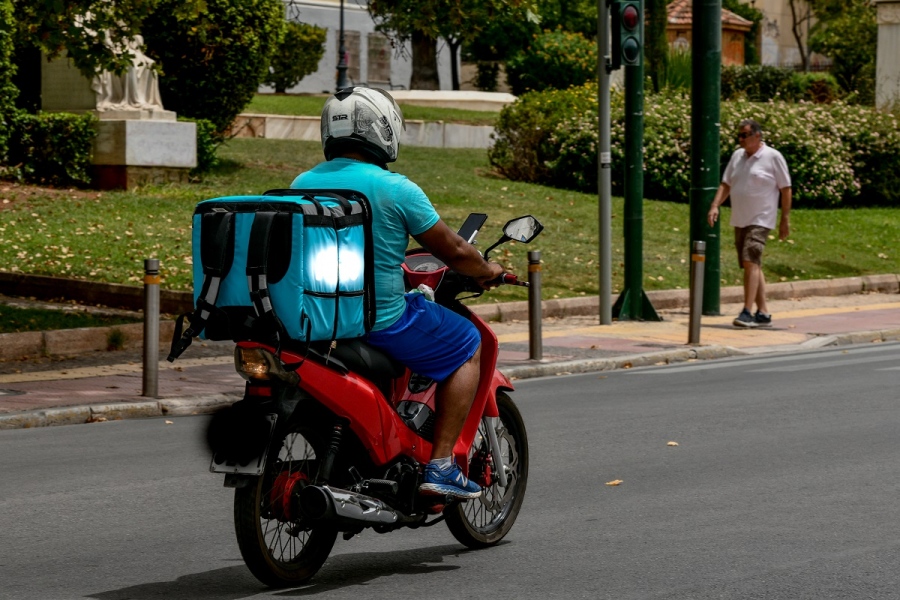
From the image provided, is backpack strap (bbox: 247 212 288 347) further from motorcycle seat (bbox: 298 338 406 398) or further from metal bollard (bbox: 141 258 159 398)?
metal bollard (bbox: 141 258 159 398)

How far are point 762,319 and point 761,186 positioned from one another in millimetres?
1333

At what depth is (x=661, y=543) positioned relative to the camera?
622cm

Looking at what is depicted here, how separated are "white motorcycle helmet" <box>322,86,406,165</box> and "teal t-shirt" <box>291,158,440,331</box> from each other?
0.28 ft

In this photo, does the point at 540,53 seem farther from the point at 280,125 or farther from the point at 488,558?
the point at 488,558

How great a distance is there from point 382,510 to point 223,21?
1860 centimetres

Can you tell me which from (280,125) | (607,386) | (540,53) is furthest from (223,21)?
(540,53)

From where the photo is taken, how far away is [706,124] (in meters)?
16.5

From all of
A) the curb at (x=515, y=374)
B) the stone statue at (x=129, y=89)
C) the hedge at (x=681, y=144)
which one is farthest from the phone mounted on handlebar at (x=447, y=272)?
the hedge at (x=681, y=144)

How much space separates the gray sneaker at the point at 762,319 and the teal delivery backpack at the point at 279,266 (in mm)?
10791

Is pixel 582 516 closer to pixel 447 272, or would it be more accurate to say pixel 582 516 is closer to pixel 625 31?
pixel 447 272

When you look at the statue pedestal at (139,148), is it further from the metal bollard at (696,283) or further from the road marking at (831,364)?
the road marking at (831,364)

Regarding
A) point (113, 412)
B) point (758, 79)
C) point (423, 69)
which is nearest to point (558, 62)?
point (423, 69)

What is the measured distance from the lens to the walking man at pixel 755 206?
50.5 ft

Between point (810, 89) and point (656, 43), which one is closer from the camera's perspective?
point (656, 43)
